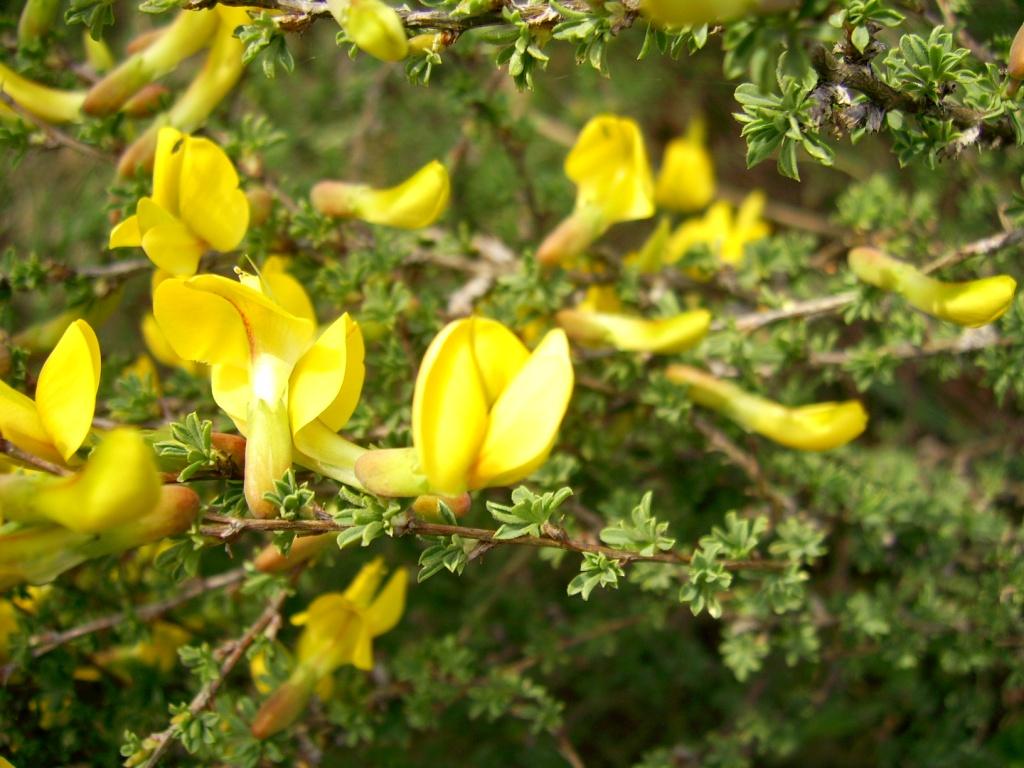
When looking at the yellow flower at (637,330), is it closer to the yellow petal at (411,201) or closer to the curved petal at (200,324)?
the yellow petal at (411,201)

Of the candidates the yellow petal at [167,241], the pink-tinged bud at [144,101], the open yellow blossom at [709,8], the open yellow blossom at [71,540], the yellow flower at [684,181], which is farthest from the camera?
the yellow flower at [684,181]

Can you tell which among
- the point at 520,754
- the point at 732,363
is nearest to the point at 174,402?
the point at 732,363

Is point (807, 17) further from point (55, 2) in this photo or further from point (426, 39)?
point (55, 2)

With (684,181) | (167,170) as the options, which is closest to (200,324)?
(167,170)

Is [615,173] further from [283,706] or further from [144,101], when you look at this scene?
[283,706]

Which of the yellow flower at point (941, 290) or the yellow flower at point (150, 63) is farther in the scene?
the yellow flower at point (150, 63)

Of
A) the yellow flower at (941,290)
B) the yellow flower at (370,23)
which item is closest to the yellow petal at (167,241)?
the yellow flower at (370,23)

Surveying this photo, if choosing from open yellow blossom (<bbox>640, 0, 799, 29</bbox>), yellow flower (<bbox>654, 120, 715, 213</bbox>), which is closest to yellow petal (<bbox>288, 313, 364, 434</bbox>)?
open yellow blossom (<bbox>640, 0, 799, 29</bbox>)
